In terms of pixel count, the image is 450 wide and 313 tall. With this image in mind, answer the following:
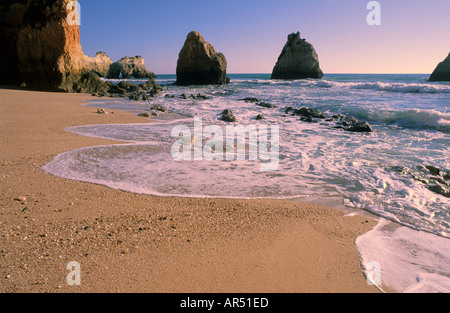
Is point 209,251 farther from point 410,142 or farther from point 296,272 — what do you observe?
point 410,142

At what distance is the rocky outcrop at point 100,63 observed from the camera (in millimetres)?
49069

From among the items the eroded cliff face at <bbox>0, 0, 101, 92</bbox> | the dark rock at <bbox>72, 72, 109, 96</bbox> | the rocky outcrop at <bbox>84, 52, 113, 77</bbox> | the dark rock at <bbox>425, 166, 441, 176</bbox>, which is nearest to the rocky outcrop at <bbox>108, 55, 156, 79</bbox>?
the rocky outcrop at <bbox>84, 52, 113, 77</bbox>

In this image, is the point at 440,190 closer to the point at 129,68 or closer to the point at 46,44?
the point at 46,44

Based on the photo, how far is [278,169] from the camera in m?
4.81

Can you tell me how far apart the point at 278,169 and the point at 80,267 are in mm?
3496

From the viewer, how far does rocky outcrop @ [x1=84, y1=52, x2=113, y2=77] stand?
1932 inches

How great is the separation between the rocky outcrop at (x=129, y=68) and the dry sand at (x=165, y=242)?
179 feet

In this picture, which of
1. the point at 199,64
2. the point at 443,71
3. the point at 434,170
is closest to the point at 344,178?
the point at 434,170

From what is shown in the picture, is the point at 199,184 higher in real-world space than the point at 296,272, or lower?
higher

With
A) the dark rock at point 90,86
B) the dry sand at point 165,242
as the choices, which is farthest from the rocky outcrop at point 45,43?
the dry sand at point 165,242

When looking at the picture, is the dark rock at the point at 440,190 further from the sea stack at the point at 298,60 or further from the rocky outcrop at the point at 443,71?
the sea stack at the point at 298,60
